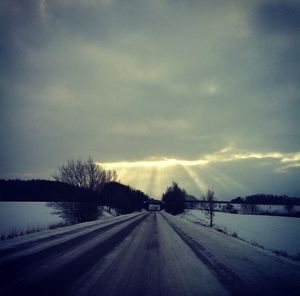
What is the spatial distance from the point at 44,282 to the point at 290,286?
6.07 meters

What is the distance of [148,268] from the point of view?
7852 millimetres

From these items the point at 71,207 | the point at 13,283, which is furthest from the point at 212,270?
the point at 71,207

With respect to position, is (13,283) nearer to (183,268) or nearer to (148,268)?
(148,268)

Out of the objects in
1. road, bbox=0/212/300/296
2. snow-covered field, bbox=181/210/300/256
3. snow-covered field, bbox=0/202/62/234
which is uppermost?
road, bbox=0/212/300/296

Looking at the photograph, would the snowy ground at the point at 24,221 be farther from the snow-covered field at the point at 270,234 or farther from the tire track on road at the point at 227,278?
the snow-covered field at the point at 270,234

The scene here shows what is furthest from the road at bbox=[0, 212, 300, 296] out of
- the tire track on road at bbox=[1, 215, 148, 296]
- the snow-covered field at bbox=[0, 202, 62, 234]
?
the snow-covered field at bbox=[0, 202, 62, 234]

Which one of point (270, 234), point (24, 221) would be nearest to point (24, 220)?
point (24, 221)

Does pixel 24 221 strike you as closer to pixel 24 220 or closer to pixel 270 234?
pixel 24 220

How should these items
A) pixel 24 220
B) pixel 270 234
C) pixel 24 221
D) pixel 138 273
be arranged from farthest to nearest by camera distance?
pixel 24 220, pixel 24 221, pixel 270 234, pixel 138 273

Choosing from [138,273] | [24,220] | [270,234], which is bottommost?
[270,234]

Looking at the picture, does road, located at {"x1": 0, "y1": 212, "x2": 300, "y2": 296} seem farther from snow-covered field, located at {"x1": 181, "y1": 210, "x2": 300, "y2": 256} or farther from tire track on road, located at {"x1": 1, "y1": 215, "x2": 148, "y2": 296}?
snow-covered field, located at {"x1": 181, "y1": 210, "x2": 300, "y2": 256}

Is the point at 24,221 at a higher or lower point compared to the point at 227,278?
lower

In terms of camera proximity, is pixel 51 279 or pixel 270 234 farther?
pixel 270 234

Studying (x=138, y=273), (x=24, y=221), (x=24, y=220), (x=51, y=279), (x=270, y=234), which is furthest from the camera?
(x=24, y=220)
